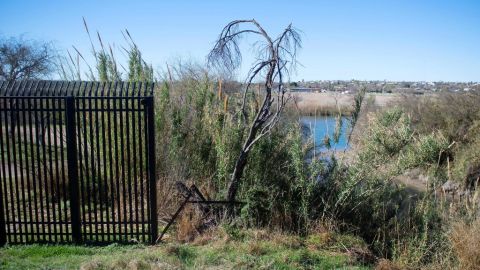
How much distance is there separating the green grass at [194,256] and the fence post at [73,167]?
0.28 meters

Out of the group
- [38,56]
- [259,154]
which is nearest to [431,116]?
[259,154]

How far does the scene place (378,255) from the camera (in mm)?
5750

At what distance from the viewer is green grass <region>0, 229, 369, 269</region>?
15.4 feet

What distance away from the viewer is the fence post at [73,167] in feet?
17.7

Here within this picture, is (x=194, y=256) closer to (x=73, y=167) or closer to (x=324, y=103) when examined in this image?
(x=73, y=167)

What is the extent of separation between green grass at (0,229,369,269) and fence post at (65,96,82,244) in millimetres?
278

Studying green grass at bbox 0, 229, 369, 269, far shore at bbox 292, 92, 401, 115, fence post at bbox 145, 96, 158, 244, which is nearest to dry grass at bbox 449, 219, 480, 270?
green grass at bbox 0, 229, 369, 269

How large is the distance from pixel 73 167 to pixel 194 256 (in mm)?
2129

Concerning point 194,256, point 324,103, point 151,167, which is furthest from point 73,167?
point 324,103

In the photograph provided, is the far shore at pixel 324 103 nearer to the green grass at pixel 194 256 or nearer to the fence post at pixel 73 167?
the green grass at pixel 194 256

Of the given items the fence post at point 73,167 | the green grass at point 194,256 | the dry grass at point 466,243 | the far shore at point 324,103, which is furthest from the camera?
the far shore at point 324,103

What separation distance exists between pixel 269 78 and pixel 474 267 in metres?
3.78

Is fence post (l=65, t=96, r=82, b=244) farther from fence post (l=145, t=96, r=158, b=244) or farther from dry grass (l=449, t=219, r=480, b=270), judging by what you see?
dry grass (l=449, t=219, r=480, b=270)

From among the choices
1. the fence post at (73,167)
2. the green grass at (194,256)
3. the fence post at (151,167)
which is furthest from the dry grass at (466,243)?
the fence post at (73,167)
